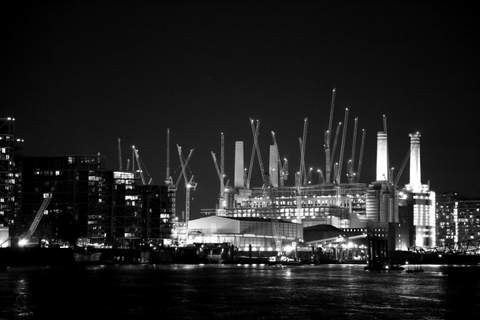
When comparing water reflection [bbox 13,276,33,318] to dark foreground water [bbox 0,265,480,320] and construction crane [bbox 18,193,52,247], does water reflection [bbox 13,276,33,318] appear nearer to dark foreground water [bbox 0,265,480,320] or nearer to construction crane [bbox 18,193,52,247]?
dark foreground water [bbox 0,265,480,320]

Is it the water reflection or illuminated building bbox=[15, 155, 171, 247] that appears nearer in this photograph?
the water reflection

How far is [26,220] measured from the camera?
185 metres

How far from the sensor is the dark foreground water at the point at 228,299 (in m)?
61.6

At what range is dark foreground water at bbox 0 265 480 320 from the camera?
2426 inches

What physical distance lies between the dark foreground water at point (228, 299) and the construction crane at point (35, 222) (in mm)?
68505

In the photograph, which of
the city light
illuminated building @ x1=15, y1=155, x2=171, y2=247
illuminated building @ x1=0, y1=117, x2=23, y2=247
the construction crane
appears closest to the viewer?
illuminated building @ x1=0, y1=117, x2=23, y2=247

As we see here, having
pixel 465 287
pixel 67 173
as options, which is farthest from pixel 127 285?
pixel 67 173

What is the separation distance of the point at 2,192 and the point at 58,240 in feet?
71.0

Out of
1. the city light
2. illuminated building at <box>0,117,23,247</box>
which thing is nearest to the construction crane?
the city light

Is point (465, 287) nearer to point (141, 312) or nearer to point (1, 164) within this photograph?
point (141, 312)

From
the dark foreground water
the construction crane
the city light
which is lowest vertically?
the dark foreground water

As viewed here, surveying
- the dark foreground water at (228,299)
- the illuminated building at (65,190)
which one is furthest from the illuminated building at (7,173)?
the dark foreground water at (228,299)

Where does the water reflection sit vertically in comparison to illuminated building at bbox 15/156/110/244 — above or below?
below

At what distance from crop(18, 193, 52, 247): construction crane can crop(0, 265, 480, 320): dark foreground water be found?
68505 millimetres
